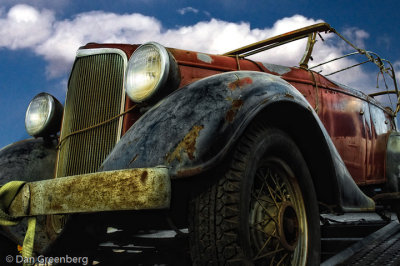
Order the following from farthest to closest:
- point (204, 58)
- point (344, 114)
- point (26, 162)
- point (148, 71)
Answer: point (344, 114) → point (26, 162) → point (204, 58) → point (148, 71)

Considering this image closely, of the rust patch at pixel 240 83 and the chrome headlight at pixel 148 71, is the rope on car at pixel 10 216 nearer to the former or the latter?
the chrome headlight at pixel 148 71

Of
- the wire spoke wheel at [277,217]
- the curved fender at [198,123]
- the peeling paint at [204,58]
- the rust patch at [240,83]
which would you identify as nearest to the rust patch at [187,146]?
the curved fender at [198,123]

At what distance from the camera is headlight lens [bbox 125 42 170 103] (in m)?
1.60

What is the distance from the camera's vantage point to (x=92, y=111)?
1998mm

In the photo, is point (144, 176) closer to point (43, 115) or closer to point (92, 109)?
point (92, 109)

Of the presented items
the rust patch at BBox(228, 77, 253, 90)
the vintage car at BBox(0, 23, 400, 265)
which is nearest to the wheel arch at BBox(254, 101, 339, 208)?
the vintage car at BBox(0, 23, 400, 265)

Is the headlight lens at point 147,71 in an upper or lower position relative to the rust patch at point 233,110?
upper

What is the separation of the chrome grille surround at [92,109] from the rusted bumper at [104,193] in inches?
21.3

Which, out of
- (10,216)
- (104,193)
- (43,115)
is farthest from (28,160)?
(104,193)

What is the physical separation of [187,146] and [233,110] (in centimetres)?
22

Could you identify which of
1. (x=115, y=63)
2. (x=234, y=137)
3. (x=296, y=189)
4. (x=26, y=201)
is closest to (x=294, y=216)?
(x=296, y=189)

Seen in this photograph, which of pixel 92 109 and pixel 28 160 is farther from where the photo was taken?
pixel 28 160

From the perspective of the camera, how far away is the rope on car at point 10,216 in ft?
4.65

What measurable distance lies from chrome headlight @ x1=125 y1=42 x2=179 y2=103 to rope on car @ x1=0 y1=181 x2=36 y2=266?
62cm
